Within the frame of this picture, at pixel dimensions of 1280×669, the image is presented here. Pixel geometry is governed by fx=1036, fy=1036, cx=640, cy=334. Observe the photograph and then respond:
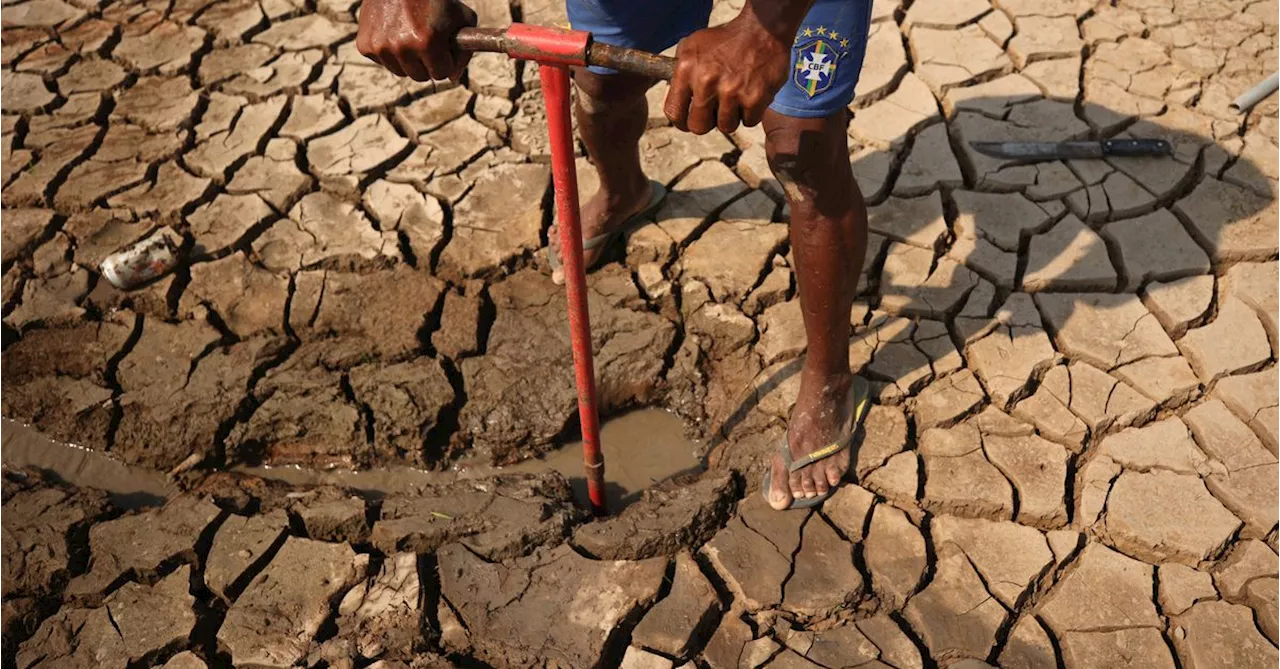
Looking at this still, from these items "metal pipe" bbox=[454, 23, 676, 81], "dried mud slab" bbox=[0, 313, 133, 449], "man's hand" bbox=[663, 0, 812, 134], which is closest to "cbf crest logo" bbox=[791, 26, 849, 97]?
"man's hand" bbox=[663, 0, 812, 134]

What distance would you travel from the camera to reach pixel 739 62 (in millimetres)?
1715

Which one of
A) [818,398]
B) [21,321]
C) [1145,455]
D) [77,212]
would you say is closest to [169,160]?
[77,212]

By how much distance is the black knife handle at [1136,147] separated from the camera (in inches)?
131

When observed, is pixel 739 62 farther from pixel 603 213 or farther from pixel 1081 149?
pixel 1081 149

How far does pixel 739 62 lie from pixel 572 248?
532mm

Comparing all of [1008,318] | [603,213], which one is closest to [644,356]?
[603,213]

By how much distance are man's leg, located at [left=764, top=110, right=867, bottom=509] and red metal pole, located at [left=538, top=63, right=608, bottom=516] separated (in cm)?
45

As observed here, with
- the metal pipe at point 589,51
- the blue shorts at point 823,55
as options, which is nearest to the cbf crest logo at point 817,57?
the blue shorts at point 823,55

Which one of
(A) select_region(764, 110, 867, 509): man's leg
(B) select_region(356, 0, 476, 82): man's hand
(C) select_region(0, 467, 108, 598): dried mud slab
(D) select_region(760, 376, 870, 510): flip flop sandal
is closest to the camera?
(B) select_region(356, 0, 476, 82): man's hand

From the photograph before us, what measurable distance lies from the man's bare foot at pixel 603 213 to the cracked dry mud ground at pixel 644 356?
0.08 m

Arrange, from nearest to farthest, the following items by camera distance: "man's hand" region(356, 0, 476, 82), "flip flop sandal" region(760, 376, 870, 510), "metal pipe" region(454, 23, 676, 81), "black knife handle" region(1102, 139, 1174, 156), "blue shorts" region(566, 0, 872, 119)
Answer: "metal pipe" region(454, 23, 676, 81) → "man's hand" region(356, 0, 476, 82) → "blue shorts" region(566, 0, 872, 119) → "flip flop sandal" region(760, 376, 870, 510) → "black knife handle" region(1102, 139, 1174, 156)

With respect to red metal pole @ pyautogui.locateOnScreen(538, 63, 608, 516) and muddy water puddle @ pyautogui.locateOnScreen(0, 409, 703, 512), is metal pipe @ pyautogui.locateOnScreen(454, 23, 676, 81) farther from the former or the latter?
muddy water puddle @ pyautogui.locateOnScreen(0, 409, 703, 512)

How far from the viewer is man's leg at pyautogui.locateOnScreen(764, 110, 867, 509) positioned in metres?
2.15

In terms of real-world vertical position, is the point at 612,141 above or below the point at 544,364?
above
